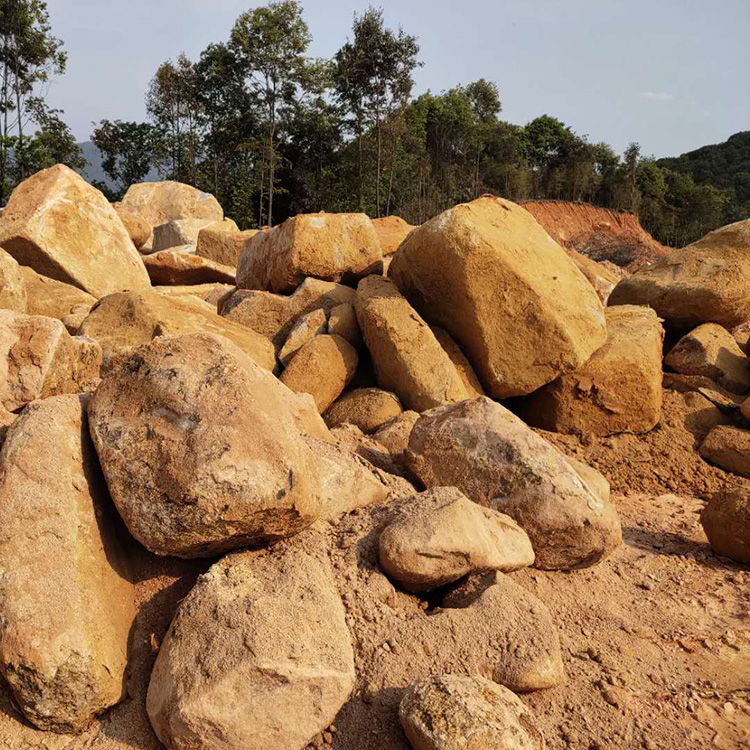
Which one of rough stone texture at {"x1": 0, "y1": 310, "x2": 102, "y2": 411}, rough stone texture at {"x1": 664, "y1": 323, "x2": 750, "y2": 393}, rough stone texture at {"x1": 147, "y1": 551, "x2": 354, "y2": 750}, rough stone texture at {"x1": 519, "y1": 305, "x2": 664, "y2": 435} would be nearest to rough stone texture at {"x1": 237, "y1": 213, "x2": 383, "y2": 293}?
rough stone texture at {"x1": 519, "y1": 305, "x2": 664, "y2": 435}

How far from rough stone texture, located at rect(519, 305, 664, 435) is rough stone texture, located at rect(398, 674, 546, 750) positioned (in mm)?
3532

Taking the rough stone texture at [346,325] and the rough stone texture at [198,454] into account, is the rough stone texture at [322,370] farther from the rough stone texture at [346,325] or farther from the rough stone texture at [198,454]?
the rough stone texture at [198,454]

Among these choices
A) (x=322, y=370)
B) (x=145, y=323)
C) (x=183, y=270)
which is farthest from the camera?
(x=183, y=270)

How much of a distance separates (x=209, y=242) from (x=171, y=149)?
1875 cm

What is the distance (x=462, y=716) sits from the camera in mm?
2180

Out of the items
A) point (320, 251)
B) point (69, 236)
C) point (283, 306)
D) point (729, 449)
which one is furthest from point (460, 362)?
point (69, 236)

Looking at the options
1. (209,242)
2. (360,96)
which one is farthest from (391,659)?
(360,96)

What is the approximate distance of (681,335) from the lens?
732 centimetres

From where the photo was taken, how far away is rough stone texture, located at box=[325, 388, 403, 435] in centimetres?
499

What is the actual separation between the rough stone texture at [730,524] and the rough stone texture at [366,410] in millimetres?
2065

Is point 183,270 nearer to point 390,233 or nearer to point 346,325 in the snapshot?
point 390,233

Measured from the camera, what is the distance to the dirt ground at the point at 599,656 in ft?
7.95

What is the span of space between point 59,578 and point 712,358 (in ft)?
19.4

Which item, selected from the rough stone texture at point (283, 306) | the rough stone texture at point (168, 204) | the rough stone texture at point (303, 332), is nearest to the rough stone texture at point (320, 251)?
the rough stone texture at point (283, 306)
